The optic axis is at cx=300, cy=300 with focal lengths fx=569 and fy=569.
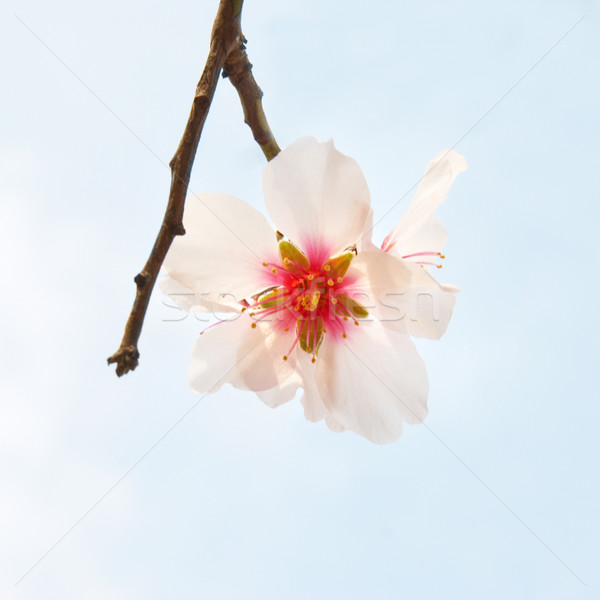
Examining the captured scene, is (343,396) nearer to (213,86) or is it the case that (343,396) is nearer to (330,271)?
(330,271)

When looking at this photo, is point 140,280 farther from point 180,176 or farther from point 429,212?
point 429,212

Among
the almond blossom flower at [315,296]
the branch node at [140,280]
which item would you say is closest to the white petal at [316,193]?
the almond blossom flower at [315,296]

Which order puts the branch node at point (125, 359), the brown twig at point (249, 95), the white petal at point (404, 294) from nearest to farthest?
the branch node at point (125, 359), the white petal at point (404, 294), the brown twig at point (249, 95)

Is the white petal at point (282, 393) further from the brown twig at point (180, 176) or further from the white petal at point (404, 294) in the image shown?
the brown twig at point (180, 176)

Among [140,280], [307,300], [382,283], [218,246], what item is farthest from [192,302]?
[140,280]

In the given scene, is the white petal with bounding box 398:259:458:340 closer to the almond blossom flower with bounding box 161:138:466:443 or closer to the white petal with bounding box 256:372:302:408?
the almond blossom flower with bounding box 161:138:466:443

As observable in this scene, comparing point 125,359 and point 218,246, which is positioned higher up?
point 218,246
